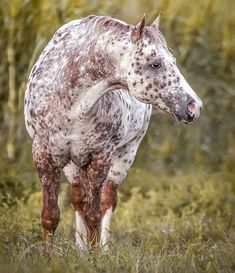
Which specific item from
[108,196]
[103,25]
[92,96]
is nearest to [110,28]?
[103,25]

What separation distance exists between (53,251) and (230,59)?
648cm

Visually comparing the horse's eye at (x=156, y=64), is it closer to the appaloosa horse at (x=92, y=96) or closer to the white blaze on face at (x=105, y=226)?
the appaloosa horse at (x=92, y=96)

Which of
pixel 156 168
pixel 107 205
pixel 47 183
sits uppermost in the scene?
pixel 47 183

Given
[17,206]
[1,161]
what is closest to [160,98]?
[17,206]

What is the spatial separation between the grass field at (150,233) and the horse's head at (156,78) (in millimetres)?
996

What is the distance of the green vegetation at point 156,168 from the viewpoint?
6.39 m

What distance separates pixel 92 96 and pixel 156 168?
18.4 ft

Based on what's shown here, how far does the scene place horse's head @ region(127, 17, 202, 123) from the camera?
6.21 m

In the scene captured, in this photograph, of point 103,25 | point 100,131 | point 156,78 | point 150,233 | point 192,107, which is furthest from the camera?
point 150,233

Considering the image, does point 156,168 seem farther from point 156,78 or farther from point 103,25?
point 156,78

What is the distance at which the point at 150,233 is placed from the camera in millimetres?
8352

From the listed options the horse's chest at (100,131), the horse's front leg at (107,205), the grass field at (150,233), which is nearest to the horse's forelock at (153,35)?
the horse's chest at (100,131)

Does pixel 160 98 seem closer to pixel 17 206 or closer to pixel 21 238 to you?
pixel 21 238

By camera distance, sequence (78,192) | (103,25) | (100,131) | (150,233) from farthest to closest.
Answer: (150,233)
(78,192)
(100,131)
(103,25)
